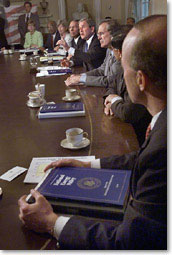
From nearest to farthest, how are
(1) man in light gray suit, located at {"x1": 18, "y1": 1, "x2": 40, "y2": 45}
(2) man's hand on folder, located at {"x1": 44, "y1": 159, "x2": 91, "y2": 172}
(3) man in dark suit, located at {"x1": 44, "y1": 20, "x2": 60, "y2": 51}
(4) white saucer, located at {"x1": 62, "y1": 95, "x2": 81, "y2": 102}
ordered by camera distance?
(2) man's hand on folder, located at {"x1": 44, "y1": 159, "x2": 91, "y2": 172}
(4) white saucer, located at {"x1": 62, "y1": 95, "x2": 81, "y2": 102}
(3) man in dark suit, located at {"x1": 44, "y1": 20, "x2": 60, "y2": 51}
(1) man in light gray suit, located at {"x1": 18, "y1": 1, "x2": 40, "y2": 45}

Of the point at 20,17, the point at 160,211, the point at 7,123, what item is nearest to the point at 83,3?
the point at 20,17

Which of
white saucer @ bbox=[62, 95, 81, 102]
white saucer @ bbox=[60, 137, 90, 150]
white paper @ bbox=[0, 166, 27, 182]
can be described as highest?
white saucer @ bbox=[62, 95, 81, 102]

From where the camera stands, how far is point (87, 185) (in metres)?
1.07

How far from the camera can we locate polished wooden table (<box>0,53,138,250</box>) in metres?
0.95

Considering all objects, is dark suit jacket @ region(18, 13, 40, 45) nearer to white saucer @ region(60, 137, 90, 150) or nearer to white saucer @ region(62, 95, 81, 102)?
white saucer @ region(62, 95, 81, 102)

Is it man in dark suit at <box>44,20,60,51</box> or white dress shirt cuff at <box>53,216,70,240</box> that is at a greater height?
man in dark suit at <box>44,20,60,51</box>

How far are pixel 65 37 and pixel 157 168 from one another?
5139 mm

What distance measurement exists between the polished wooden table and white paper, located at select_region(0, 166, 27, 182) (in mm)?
24

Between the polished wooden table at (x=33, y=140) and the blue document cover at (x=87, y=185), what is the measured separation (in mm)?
133

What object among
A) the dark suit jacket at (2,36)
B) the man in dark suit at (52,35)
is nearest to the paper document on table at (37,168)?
the man in dark suit at (52,35)

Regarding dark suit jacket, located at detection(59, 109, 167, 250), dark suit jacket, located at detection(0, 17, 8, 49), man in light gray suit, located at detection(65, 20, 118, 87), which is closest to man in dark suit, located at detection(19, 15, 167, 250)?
dark suit jacket, located at detection(59, 109, 167, 250)

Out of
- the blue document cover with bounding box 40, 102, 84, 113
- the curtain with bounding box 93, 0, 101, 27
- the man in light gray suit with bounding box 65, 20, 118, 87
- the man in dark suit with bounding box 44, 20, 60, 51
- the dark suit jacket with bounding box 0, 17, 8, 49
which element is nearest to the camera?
the blue document cover with bounding box 40, 102, 84, 113

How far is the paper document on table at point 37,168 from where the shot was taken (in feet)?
4.07

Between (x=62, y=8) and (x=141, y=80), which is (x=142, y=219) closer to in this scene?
(x=141, y=80)
